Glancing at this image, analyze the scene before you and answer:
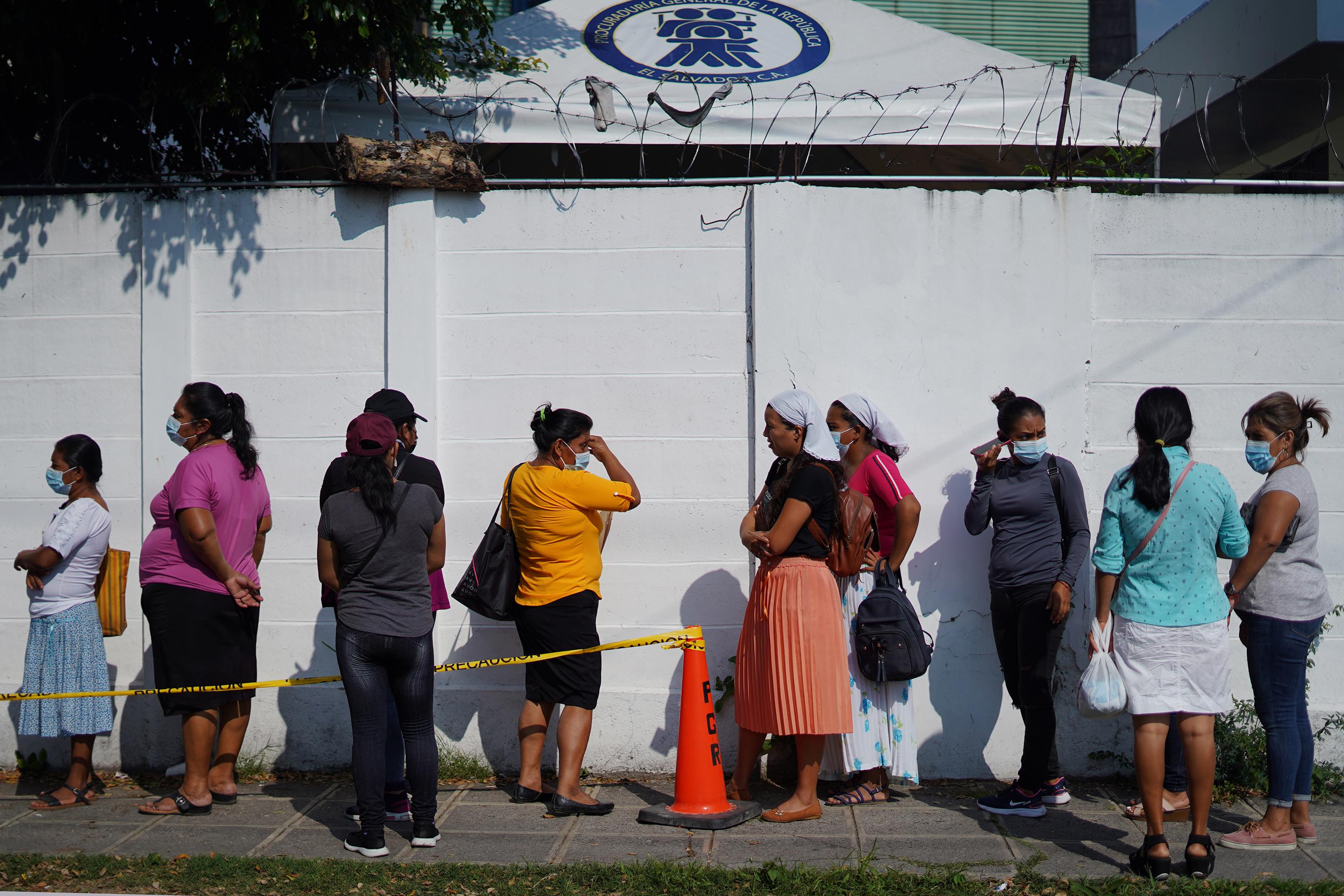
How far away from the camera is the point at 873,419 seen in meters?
4.87

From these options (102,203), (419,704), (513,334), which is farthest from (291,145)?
(419,704)

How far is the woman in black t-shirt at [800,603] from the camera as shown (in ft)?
14.6

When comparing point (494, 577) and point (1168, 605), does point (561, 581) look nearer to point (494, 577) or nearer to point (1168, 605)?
point (494, 577)

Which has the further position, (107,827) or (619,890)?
(107,827)

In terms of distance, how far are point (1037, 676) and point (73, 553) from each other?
4272 millimetres

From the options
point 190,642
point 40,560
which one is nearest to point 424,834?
point 190,642

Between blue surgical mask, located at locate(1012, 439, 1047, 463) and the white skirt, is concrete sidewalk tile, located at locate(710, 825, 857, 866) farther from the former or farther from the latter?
blue surgical mask, located at locate(1012, 439, 1047, 463)

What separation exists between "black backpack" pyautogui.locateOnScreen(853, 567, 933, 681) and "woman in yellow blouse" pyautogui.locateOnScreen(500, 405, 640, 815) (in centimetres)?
113

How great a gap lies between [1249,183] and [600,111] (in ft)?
10.4

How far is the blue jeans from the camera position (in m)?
4.11

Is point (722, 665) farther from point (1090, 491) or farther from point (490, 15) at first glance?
point (490, 15)

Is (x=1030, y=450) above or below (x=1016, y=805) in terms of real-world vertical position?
above

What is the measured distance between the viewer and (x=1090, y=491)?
5.20 m

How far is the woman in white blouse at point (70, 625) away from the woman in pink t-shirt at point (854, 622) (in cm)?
328
